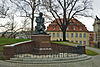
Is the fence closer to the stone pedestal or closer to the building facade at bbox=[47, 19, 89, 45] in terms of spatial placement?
the stone pedestal

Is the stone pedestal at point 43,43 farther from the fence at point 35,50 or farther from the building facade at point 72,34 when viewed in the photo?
the building facade at point 72,34

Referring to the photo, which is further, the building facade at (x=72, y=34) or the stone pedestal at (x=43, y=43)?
the building facade at (x=72, y=34)

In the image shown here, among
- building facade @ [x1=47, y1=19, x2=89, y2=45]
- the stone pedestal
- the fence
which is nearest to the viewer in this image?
the fence

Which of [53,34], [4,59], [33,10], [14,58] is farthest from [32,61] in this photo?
[53,34]

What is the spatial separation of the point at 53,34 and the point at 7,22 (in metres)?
21.6

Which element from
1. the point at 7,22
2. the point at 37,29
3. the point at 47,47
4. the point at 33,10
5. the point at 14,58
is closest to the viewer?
the point at 14,58

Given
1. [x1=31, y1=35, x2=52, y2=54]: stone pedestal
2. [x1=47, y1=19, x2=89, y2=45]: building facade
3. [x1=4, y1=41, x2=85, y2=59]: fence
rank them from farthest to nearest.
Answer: [x1=47, y1=19, x2=89, y2=45]: building facade
[x1=31, y1=35, x2=52, y2=54]: stone pedestal
[x1=4, y1=41, x2=85, y2=59]: fence

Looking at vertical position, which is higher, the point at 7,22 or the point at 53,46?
the point at 7,22

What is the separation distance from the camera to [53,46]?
1305 centimetres

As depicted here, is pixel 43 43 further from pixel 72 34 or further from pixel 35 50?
pixel 72 34

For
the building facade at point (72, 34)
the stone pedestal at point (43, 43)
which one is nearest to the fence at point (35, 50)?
the stone pedestal at point (43, 43)

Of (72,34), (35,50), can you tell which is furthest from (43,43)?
(72,34)

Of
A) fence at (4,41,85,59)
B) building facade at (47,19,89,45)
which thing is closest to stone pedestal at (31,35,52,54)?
fence at (4,41,85,59)

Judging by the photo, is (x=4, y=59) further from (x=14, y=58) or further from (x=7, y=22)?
(x=7, y=22)
